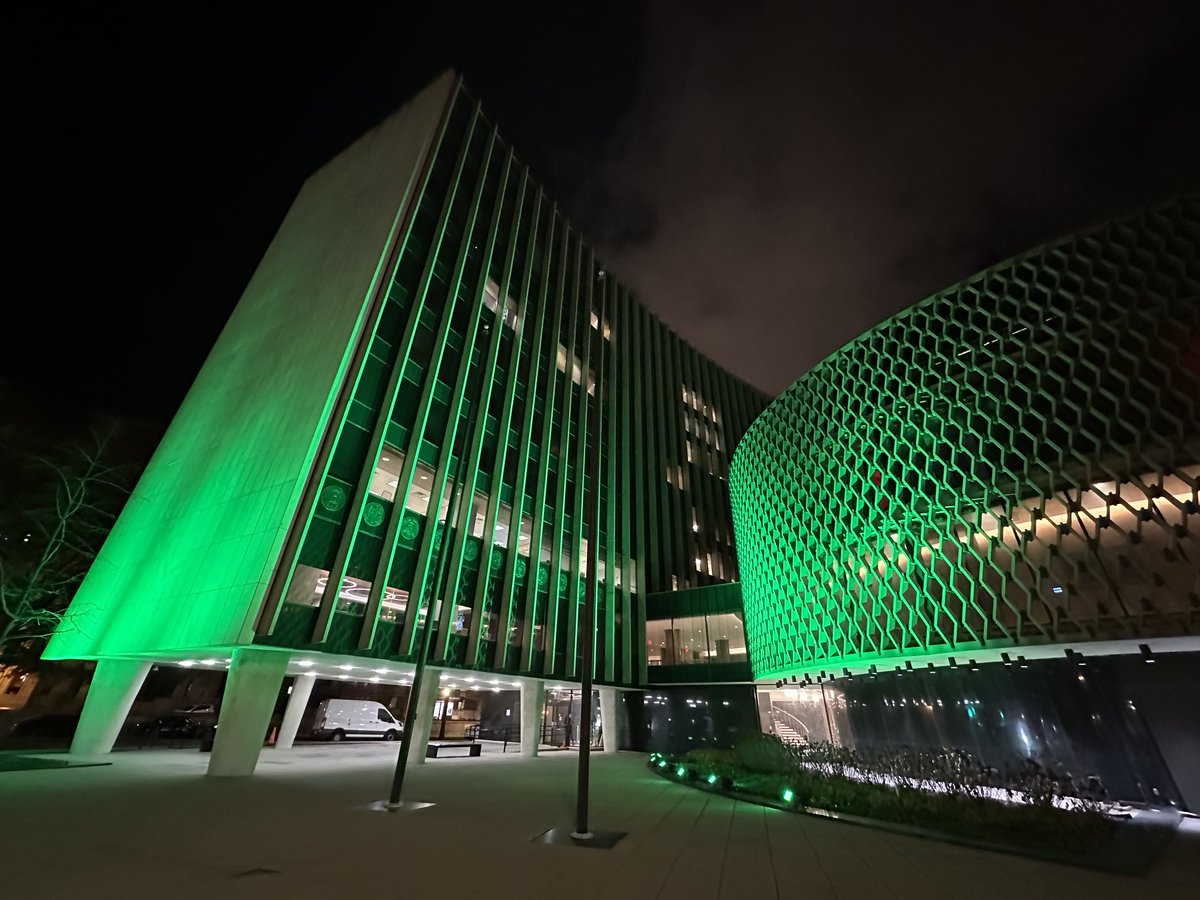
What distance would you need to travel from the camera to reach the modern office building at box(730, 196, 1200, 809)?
15.3m

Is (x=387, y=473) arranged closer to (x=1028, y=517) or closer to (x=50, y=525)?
(x=50, y=525)

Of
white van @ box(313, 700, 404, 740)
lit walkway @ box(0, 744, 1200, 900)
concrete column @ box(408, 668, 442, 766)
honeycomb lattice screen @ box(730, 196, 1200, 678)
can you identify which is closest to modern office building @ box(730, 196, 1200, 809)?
honeycomb lattice screen @ box(730, 196, 1200, 678)

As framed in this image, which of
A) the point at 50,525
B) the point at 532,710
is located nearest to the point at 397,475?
the point at 532,710

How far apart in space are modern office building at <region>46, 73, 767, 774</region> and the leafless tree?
1884mm

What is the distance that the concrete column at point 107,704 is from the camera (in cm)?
2214

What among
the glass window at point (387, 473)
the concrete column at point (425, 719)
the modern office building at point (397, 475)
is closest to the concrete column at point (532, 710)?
the modern office building at point (397, 475)

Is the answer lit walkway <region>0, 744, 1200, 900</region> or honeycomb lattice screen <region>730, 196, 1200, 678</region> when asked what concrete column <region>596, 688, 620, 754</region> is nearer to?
honeycomb lattice screen <region>730, 196, 1200, 678</region>

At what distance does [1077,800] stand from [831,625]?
10451 mm

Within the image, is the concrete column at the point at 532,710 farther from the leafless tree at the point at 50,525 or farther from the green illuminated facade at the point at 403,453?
the leafless tree at the point at 50,525

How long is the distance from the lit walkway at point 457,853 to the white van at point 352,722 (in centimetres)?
2327

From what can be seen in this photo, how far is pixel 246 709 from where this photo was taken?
709 inches

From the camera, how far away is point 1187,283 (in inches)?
635

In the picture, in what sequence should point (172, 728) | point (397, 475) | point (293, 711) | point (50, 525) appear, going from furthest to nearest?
point (293, 711) → point (172, 728) → point (50, 525) → point (397, 475)

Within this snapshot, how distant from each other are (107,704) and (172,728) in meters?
8.80
